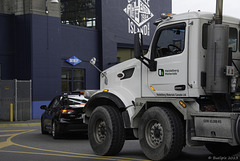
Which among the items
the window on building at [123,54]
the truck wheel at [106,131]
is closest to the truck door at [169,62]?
the truck wheel at [106,131]

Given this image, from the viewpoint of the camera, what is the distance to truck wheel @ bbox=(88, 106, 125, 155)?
34.4ft

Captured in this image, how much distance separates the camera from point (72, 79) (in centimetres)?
3005

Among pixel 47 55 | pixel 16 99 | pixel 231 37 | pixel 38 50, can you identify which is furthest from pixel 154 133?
pixel 47 55

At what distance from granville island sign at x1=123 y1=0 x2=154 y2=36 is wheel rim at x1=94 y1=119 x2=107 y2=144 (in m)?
23.0

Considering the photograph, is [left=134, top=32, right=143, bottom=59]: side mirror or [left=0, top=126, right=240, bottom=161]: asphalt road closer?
[left=134, top=32, right=143, bottom=59]: side mirror

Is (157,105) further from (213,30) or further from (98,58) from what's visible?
(98,58)

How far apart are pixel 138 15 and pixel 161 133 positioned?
2592 centimetres

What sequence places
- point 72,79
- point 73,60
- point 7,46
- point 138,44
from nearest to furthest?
point 138,44 → point 7,46 → point 73,60 → point 72,79

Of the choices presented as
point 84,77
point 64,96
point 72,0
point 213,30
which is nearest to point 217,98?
point 213,30

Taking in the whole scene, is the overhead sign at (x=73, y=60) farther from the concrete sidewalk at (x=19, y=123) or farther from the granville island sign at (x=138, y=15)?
the concrete sidewalk at (x=19, y=123)

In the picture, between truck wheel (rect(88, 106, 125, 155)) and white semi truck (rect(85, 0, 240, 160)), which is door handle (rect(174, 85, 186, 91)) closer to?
white semi truck (rect(85, 0, 240, 160))

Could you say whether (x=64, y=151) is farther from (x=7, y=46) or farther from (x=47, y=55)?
(x=7, y=46)

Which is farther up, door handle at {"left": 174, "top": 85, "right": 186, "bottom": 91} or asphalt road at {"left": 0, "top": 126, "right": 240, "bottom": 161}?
door handle at {"left": 174, "top": 85, "right": 186, "bottom": 91}

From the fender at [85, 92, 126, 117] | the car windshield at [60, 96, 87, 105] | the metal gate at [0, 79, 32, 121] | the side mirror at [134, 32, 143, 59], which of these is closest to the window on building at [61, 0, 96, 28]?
the metal gate at [0, 79, 32, 121]
